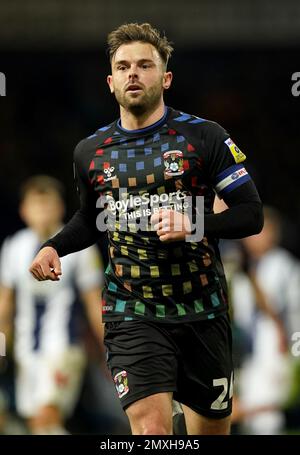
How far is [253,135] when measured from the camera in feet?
45.9

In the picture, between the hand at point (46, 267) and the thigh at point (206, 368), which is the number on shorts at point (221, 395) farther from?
the hand at point (46, 267)

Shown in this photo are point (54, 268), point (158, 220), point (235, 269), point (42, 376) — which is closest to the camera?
point (158, 220)

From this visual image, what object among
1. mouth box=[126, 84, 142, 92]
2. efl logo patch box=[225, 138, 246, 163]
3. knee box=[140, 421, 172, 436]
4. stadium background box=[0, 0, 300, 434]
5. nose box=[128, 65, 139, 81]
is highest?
stadium background box=[0, 0, 300, 434]

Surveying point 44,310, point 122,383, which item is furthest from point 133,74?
point 44,310

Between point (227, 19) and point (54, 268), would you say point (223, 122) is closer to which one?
point (227, 19)

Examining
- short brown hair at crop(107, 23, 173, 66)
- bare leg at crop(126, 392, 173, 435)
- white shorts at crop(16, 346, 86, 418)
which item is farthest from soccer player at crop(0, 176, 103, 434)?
bare leg at crop(126, 392, 173, 435)

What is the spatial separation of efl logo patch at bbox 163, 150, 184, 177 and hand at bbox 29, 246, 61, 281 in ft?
2.14

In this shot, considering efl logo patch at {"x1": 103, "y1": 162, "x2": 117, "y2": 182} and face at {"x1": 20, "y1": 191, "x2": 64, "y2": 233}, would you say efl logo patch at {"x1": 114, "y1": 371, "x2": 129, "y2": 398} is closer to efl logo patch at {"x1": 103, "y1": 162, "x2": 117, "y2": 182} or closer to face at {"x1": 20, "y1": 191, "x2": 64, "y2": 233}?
efl logo patch at {"x1": 103, "y1": 162, "x2": 117, "y2": 182}

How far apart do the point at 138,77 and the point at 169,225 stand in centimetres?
80

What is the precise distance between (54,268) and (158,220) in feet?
1.97

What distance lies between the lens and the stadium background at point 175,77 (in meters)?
13.4

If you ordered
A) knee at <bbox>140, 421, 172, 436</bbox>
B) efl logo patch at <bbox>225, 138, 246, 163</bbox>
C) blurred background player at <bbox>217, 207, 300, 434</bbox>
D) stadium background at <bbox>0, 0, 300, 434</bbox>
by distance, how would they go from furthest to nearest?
1. stadium background at <bbox>0, 0, 300, 434</bbox>
2. blurred background player at <bbox>217, 207, 300, 434</bbox>
3. efl logo patch at <bbox>225, 138, 246, 163</bbox>
4. knee at <bbox>140, 421, 172, 436</bbox>

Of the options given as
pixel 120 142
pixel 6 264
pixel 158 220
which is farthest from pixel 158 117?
pixel 6 264

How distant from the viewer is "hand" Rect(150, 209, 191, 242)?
14.9ft
